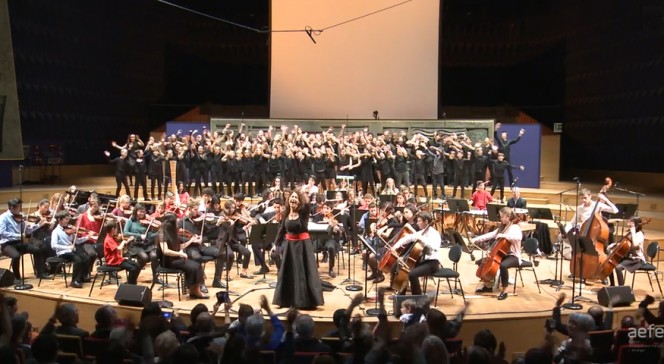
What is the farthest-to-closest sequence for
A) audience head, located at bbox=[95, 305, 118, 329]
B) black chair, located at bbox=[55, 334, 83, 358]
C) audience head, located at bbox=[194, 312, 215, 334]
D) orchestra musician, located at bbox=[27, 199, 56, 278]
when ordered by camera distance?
orchestra musician, located at bbox=[27, 199, 56, 278] < audience head, located at bbox=[95, 305, 118, 329] < audience head, located at bbox=[194, 312, 215, 334] < black chair, located at bbox=[55, 334, 83, 358]

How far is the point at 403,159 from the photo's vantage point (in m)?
17.0

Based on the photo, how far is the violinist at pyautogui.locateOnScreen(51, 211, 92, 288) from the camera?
388 inches

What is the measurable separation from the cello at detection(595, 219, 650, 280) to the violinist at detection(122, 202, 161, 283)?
22.6 feet

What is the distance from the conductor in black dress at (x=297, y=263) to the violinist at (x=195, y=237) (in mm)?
1533

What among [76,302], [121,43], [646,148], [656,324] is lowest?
[76,302]

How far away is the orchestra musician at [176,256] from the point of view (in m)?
8.93

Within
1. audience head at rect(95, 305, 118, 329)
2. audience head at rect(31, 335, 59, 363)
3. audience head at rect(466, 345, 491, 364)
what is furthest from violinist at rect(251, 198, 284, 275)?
audience head at rect(466, 345, 491, 364)

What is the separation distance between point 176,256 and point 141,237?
1.09 m

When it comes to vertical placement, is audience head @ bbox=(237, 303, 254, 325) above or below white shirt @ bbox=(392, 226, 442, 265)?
below

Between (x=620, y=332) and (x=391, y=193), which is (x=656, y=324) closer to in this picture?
(x=620, y=332)

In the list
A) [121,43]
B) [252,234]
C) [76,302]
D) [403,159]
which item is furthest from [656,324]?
[121,43]

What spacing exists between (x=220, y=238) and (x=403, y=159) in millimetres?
7928

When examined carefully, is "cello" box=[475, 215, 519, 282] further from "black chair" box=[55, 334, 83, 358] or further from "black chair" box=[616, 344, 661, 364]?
"black chair" box=[55, 334, 83, 358]

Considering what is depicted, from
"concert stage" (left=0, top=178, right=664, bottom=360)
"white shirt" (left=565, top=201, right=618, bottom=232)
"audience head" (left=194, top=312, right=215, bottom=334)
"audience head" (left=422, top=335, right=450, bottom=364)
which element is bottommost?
"concert stage" (left=0, top=178, right=664, bottom=360)
